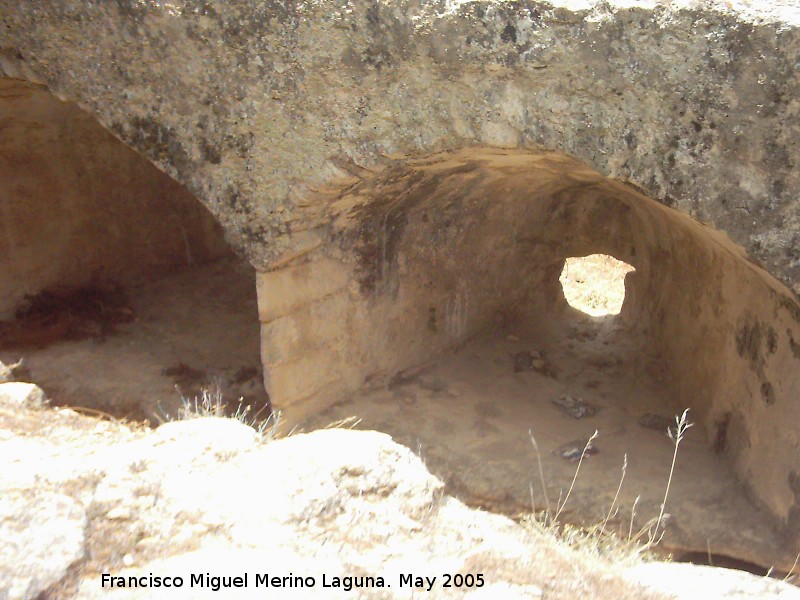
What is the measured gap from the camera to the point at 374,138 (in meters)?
3.34

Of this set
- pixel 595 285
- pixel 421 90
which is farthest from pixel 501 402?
pixel 595 285

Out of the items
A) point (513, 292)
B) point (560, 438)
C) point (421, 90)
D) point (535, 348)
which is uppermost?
point (421, 90)

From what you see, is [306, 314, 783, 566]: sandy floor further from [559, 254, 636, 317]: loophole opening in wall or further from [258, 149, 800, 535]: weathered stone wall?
[559, 254, 636, 317]: loophole opening in wall

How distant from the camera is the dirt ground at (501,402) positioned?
3816 millimetres

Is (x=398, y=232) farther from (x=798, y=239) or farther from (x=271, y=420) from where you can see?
(x=798, y=239)

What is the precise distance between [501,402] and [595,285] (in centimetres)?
354

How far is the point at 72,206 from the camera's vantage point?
5543mm

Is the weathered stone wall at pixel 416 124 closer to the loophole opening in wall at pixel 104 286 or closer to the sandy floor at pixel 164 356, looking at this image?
the loophole opening in wall at pixel 104 286

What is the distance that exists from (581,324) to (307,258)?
319cm

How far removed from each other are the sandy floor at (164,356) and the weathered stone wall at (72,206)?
0.35m

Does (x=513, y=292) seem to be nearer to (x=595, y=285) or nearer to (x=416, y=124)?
(x=595, y=285)

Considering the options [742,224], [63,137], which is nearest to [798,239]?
[742,224]

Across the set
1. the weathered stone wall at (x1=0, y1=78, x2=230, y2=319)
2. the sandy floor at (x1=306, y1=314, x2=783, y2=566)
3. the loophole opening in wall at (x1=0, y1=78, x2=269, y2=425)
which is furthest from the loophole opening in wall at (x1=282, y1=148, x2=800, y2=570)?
the weathered stone wall at (x1=0, y1=78, x2=230, y2=319)

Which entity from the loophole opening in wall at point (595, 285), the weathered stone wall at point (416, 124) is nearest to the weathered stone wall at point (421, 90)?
the weathered stone wall at point (416, 124)
